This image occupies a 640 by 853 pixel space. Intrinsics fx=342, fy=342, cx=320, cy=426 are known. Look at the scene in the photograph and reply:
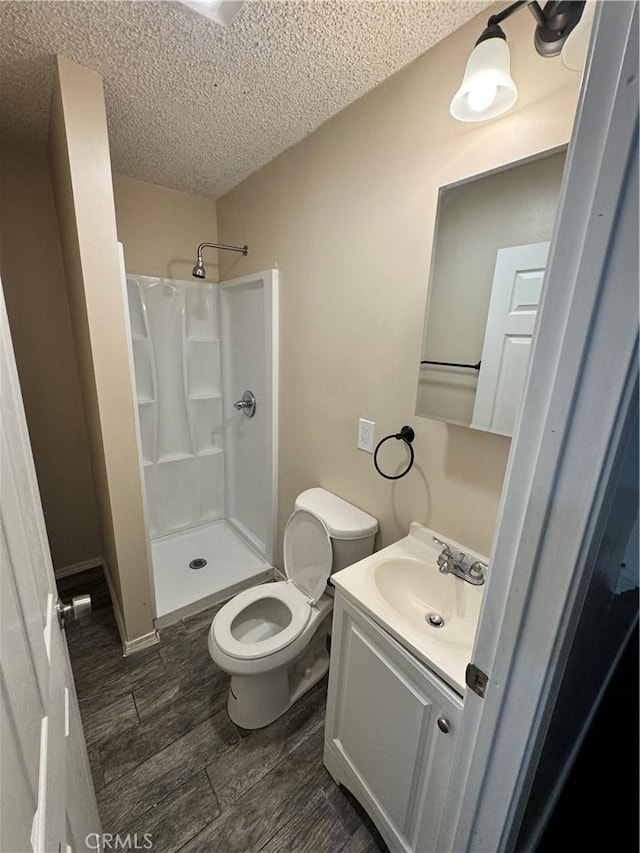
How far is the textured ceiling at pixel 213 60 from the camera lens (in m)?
0.99

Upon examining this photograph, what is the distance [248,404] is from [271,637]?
142 cm

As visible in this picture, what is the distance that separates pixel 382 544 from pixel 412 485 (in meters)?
0.35

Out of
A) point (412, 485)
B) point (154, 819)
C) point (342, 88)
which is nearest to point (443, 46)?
point (342, 88)

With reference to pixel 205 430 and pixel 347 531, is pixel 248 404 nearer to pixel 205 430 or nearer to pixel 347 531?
pixel 205 430

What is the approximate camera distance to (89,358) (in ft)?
4.85

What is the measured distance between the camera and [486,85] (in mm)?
831

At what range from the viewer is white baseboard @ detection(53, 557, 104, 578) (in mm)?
2240

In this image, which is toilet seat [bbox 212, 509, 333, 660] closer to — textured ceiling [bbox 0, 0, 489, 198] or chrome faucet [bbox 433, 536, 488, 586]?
chrome faucet [bbox 433, 536, 488, 586]

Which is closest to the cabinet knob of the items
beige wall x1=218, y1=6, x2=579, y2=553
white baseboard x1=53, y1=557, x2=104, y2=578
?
beige wall x1=218, y1=6, x2=579, y2=553

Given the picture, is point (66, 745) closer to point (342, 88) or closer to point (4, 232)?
point (342, 88)

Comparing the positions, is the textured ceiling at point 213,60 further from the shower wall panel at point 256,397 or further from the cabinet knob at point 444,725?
the cabinet knob at point 444,725

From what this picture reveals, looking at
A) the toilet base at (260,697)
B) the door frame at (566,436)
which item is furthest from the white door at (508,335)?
the toilet base at (260,697)

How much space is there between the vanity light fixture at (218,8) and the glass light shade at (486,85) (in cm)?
67

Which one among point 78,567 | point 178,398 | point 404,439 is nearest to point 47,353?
point 178,398
